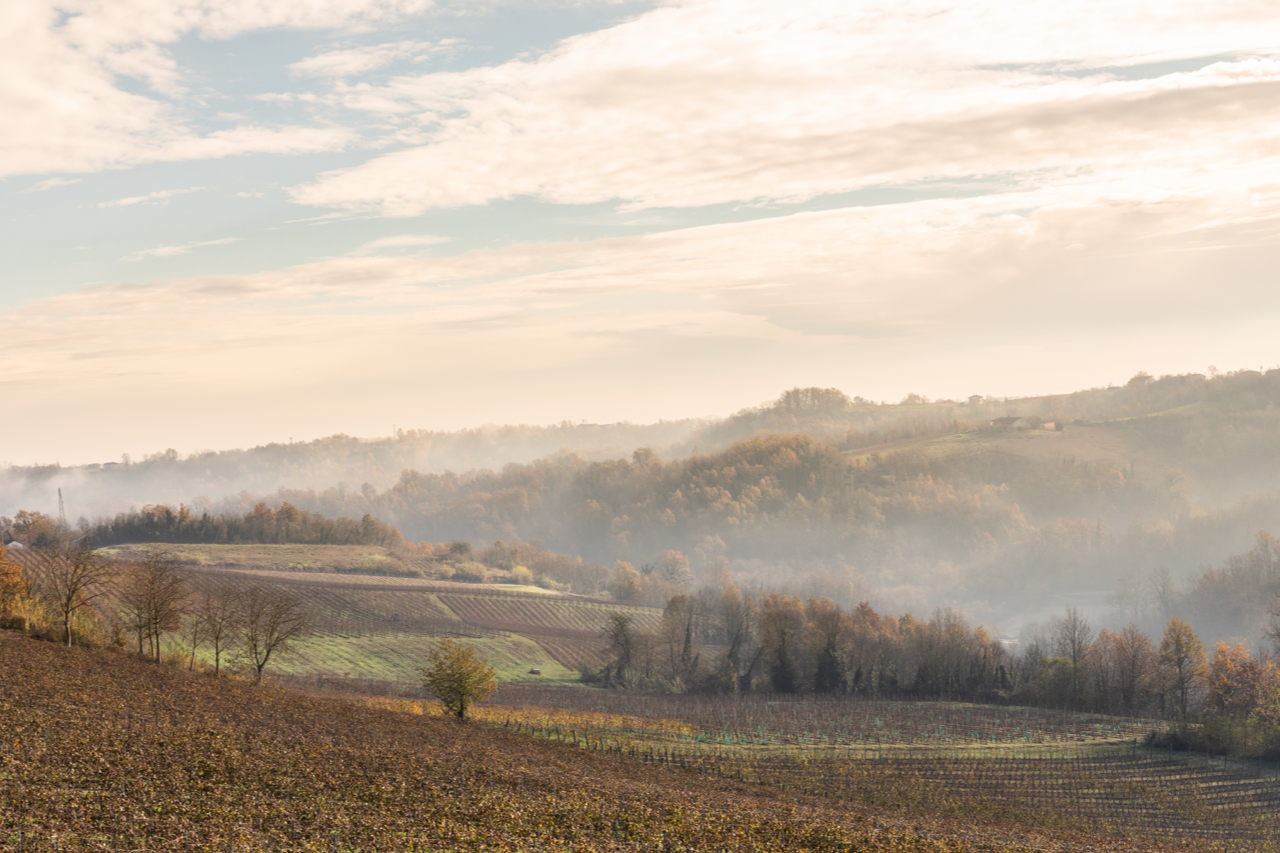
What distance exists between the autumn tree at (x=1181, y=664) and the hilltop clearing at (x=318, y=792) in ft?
226

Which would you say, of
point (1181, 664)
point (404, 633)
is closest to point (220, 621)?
point (404, 633)

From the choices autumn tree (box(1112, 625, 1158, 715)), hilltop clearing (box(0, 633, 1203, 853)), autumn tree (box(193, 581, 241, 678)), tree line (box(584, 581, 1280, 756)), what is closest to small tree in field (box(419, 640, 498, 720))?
autumn tree (box(193, 581, 241, 678))

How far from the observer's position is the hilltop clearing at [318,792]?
26156 mm

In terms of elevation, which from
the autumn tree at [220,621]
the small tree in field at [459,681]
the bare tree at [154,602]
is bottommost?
the small tree in field at [459,681]

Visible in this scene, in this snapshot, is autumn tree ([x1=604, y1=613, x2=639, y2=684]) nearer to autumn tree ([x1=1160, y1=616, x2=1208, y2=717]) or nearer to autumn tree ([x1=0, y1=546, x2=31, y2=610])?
autumn tree ([x1=1160, y1=616, x2=1208, y2=717])

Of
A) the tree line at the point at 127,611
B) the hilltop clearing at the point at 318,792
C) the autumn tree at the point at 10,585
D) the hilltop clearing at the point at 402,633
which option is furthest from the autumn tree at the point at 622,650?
the hilltop clearing at the point at 318,792

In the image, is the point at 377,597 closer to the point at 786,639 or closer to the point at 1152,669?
the point at 786,639

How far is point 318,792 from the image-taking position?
32250 mm

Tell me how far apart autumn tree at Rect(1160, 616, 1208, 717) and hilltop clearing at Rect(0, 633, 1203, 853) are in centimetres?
6895

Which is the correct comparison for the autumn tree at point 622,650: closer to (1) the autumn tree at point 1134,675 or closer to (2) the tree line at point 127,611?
(2) the tree line at point 127,611

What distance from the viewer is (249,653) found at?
89500 millimetres

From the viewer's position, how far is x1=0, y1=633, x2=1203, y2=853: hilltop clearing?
26156 millimetres

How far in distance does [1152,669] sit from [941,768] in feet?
201

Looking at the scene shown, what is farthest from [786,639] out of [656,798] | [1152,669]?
[656,798]
